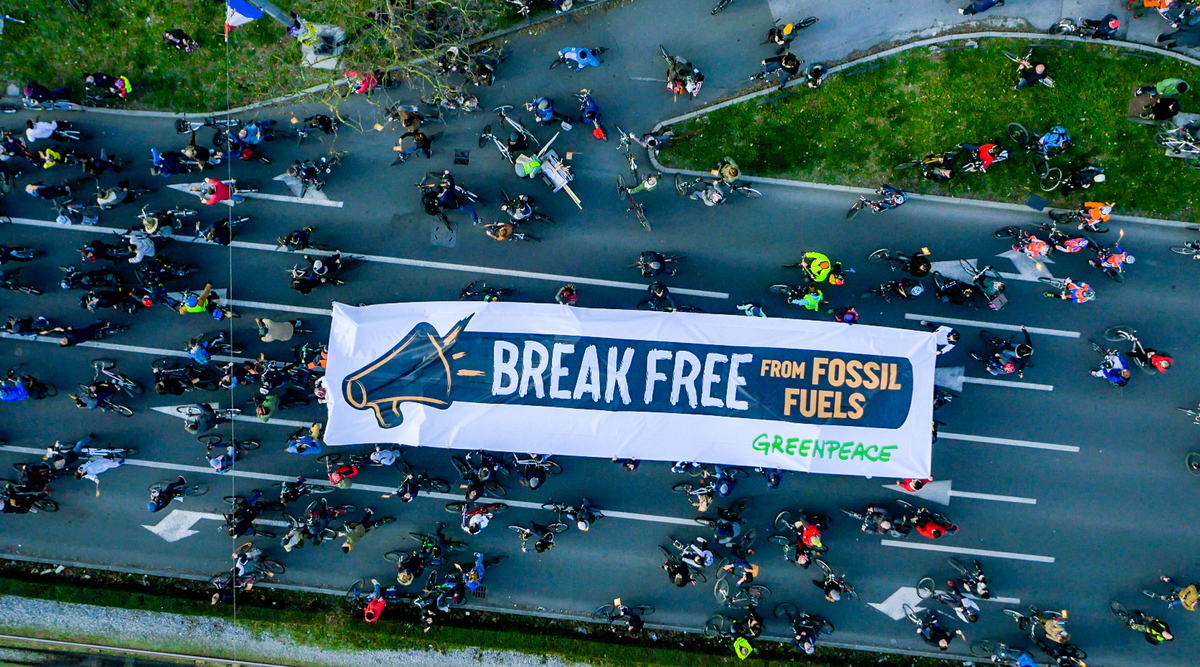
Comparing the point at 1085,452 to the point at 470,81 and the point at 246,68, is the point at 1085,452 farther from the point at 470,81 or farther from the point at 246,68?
the point at 246,68

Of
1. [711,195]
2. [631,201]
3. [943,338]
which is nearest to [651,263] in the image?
[631,201]

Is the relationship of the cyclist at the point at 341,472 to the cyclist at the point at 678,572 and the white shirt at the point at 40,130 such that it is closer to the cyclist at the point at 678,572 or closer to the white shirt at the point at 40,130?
the cyclist at the point at 678,572

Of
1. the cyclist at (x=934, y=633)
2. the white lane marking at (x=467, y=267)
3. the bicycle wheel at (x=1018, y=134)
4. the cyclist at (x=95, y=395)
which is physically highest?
the bicycle wheel at (x=1018, y=134)

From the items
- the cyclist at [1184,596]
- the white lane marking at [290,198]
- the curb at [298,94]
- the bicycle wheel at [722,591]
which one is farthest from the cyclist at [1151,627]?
the white lane marking at [290,198]

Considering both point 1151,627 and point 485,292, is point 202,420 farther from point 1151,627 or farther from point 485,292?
point 1151,627

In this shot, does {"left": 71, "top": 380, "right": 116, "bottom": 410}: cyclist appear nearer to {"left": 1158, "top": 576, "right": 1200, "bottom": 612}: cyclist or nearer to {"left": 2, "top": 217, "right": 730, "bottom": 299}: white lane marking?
{"left": 2, "top": 217, "right": 730, "bottom": 299}: white lane marking

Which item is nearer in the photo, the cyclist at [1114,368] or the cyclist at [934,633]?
the cyclist at [1114,368]

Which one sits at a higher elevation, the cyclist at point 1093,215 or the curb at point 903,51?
the curb at point 903,51

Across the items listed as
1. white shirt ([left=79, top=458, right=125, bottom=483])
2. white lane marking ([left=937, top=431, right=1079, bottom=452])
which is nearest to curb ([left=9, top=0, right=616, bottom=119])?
white shirt ([left=79, top=458, right=125, bottom=483])
